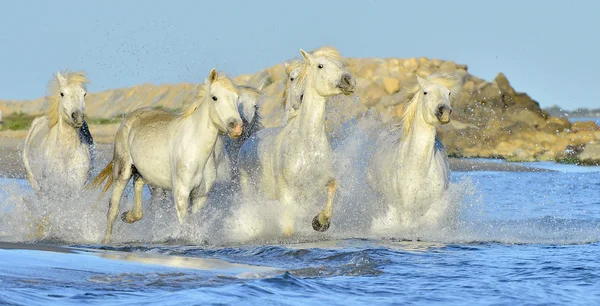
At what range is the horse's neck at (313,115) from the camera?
10266mm

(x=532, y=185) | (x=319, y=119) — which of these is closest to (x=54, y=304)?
(x=319, y=119)

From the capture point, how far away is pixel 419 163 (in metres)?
10.8

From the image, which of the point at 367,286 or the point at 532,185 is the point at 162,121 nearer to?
the point at 367,286

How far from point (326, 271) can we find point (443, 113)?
7.67ft

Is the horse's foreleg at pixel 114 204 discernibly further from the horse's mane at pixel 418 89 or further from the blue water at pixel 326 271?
the horse's mane at pixel 418 89

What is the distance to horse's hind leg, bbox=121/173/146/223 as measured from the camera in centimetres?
1073

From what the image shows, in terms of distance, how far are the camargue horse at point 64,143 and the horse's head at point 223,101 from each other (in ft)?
7.44

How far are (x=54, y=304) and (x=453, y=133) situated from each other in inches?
1100

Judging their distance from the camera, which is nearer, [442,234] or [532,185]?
[442,234]

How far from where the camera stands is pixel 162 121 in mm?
10617

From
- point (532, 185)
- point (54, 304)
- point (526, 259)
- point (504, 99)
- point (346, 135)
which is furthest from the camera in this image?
point (504, 99)

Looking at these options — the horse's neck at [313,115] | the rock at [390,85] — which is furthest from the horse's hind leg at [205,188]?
the rock at [390,85]

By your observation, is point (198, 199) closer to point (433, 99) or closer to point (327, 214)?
point (327, 214)

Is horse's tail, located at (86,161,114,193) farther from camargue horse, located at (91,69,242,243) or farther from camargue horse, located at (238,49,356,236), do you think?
camargue horse, located at (238,49,356,236)
